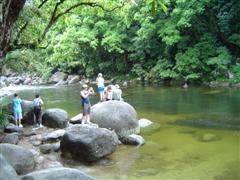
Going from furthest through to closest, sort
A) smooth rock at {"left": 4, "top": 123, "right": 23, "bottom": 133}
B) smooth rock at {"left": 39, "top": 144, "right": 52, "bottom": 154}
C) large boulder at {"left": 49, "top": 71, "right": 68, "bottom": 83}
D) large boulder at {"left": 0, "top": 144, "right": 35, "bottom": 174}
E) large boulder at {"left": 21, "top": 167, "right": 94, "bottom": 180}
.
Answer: large boulder at {"left": 49, "top": 71, "right": 68, "bottom": 83} < smooth rock at {"left": 4, "top": 123, "right": 23, "bottom": 133} < smooth rock at {"left": 39, "top": 144, "right": 52, "bottom": 154} < large boulder at {"left": 0, "top": 144, "right": 35, "bottom": 174} < large boulder at {"left": 21, "top": 167, "right": 94, "bottom": 180}

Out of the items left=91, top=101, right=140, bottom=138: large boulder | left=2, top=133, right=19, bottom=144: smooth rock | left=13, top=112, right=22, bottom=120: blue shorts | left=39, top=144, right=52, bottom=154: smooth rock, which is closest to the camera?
left=39, top=144, right=52, bottom=154: smooth rock

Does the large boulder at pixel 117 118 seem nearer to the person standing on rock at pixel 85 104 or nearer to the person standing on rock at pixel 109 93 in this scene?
the person standing on rock at pixel 85 104

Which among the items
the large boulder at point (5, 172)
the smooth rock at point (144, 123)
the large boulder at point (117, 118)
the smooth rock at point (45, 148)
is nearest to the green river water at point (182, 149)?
the smooth rock at point (144, 123)

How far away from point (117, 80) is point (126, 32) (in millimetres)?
5653

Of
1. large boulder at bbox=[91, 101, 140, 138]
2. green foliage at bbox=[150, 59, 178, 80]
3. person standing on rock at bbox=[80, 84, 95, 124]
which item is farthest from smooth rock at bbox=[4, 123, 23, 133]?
green foliage at bbox=[150, 59, 178, 80]

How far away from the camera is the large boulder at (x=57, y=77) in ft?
163

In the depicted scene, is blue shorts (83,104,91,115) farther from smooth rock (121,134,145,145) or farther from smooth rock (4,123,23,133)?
smooth rock (4,123,23,133)

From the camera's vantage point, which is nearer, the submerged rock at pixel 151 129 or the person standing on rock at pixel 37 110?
the submerged rock at pixel 151 129

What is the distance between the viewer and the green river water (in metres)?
10.5

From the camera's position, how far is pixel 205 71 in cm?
3562

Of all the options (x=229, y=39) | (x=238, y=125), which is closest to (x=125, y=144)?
(x=238, y=125)

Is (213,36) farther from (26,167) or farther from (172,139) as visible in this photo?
(26,167)

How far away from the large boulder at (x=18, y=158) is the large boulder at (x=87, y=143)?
1519 mm

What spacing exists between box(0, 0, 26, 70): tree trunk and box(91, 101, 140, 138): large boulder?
27.2 feet
